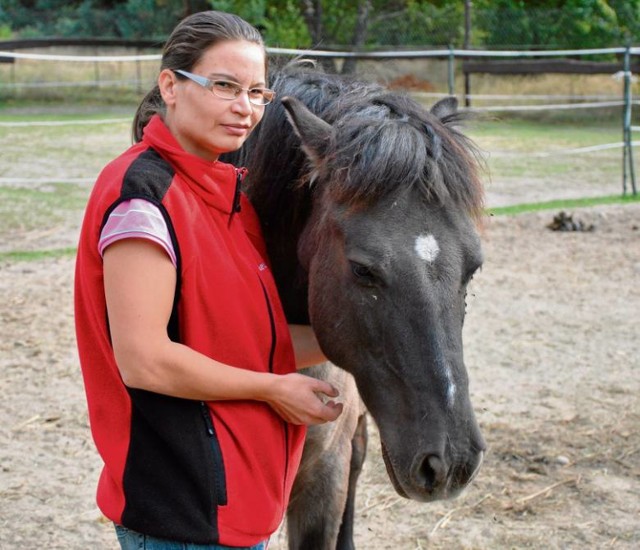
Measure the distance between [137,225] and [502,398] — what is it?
3514mm

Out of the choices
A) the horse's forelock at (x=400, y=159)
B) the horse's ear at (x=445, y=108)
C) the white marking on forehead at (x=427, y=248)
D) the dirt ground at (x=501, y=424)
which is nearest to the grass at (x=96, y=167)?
the dirt ground at (x=501, y=424)

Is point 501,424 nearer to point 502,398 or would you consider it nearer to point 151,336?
point 502,398

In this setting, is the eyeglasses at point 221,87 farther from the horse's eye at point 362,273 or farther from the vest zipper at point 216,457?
the vest zipper at point 216,457

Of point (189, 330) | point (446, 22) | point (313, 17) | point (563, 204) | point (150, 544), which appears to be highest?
point (189, 330)

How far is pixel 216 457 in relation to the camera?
1.69 m

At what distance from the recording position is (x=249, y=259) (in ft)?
5.98

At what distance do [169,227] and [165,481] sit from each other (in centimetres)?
48

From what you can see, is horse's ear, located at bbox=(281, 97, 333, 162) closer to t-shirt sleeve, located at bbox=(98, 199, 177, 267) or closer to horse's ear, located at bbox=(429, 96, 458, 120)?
horse's ear, located at bbox=(429, 96, 458, 120)

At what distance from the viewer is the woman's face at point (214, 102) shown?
1.76 meters

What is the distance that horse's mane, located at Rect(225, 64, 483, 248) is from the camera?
1924 mm

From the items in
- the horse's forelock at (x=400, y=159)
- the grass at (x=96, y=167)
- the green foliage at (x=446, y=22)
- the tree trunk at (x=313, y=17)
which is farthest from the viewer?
the tree trunk at (x=313, y=17)

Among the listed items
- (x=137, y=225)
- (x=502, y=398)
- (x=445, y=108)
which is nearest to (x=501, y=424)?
(x=502, y=398)

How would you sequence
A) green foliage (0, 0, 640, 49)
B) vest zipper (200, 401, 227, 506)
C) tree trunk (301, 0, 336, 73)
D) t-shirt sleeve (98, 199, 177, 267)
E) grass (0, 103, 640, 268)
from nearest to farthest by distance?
t-shirt sleeve (98, 199, 177, 267) < vest zipper (200, 401, 227, 506) < grass (0, 103, 640, 268) < green foliage (0, 0, 640, 49) < tree trunk (301, 0, 336, 73)

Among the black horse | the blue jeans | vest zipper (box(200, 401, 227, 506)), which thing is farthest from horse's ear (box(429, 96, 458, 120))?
the blue jeans
